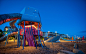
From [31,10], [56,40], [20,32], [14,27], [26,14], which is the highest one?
[31,10]

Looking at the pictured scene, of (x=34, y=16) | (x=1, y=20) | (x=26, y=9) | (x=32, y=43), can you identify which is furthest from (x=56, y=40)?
(x=1, y=20)

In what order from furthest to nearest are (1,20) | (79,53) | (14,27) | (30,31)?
1. (14,27)
2. (30,31)
3. (79,53)
4. (1,20)

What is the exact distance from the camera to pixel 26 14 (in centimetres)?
1434

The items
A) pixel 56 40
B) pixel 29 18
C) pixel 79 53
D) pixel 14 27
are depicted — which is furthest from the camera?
pixel 56 40

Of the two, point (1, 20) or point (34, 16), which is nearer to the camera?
point (1, 20)

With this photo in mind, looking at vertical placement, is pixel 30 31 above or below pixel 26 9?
below

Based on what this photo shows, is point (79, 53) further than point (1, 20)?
Yes

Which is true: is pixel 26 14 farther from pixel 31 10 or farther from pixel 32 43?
pixel 32 43

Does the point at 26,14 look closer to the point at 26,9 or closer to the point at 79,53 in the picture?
A: the point at 26,9

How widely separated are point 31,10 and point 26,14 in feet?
6.95

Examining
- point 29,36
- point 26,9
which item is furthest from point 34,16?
point 29,36

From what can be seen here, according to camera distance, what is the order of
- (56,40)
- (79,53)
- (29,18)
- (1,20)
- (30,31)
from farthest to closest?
(56,40), (30,31), (29,18), (79,53), (1,20)

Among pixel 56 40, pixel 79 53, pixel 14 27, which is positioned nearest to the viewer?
pixel 79 53

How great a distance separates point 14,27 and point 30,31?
919 centimetres
